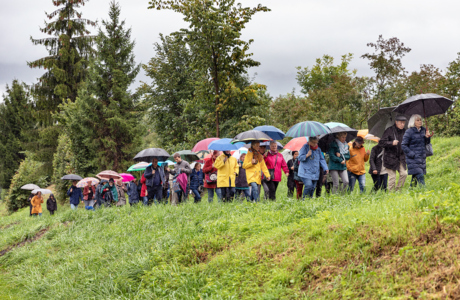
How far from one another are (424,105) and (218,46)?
34.5 feet

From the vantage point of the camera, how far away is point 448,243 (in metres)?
4.13

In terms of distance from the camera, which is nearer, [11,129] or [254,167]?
[254,167]

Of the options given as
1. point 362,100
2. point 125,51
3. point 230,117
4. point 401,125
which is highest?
point 125,51

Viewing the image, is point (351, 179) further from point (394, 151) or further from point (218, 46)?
point (218, 46)

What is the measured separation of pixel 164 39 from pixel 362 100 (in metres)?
18.4

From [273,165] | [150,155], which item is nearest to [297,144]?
[273,165]

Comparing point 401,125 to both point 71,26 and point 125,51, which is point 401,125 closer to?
point 125,51

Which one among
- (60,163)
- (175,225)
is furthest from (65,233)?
(60,163)

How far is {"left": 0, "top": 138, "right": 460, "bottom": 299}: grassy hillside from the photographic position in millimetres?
4129

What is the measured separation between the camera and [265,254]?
5.55m

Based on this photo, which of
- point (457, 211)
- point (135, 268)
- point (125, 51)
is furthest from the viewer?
point (125, 51)

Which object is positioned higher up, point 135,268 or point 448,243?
point 448,243

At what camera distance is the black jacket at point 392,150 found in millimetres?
9242

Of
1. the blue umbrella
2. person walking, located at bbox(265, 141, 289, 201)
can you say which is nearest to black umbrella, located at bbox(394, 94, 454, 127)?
person walking, located at bbox(265, 141, 289, 201)
